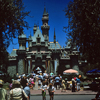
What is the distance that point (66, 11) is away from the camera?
18500mm

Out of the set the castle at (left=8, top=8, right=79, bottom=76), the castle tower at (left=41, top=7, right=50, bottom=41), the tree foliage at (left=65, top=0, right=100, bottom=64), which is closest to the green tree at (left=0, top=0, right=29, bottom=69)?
the tree foliage at (left=65, top=0, right=100, bottom=64)

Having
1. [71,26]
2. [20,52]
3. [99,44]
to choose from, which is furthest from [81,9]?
[20,52]

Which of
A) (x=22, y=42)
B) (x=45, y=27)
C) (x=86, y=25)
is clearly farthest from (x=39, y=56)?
(x=86, y=25)

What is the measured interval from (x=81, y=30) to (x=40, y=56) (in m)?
44.8

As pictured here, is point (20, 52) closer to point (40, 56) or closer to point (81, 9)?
point (40, 56)

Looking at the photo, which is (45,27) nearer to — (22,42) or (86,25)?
(22,42)

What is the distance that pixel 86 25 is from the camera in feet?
53.3

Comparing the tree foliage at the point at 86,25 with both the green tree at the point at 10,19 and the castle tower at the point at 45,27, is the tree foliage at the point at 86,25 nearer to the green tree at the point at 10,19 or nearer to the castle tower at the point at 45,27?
the green tree at the point at 10,19

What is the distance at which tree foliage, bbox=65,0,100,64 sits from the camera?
15.7m

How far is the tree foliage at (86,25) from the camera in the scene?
1567 cm

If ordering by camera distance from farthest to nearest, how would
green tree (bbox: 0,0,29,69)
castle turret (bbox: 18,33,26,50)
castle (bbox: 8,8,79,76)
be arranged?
castle turret (bbox: 18,33,26,50)
castle (bbox: 8,8,79,76)
green tree (bbox: 0,0,29,69)

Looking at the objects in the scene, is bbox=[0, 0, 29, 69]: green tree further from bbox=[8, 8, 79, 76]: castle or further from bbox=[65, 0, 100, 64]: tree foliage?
bbox=[8, 8, 79, 76]: castle

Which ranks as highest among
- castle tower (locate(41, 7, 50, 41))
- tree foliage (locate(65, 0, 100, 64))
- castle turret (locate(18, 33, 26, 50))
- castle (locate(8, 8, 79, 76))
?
castle tower (locate(41, 7, 50, 41))

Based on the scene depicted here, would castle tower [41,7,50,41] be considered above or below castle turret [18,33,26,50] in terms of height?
above
